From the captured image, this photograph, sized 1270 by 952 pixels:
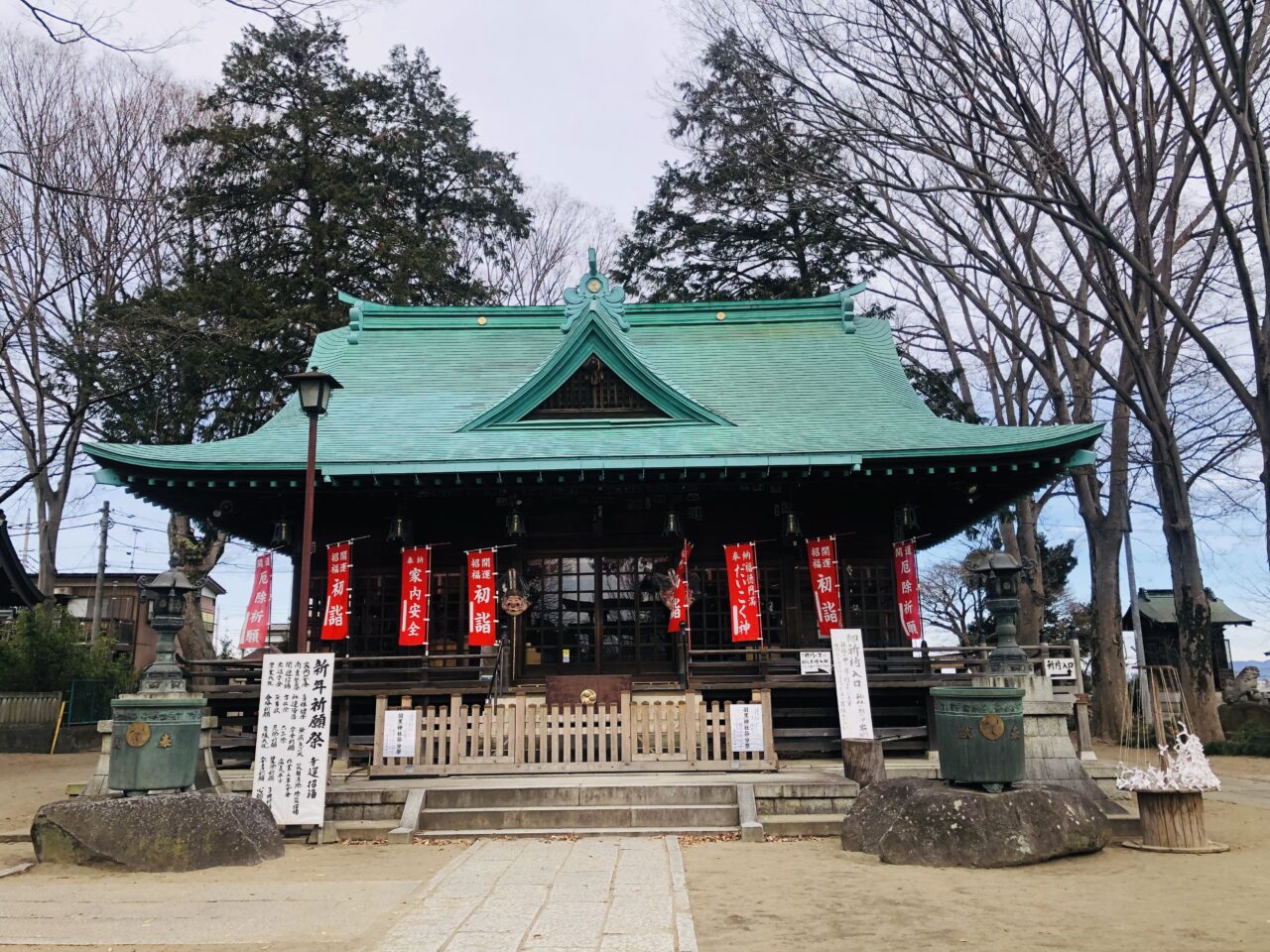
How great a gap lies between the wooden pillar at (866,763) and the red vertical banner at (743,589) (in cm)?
305

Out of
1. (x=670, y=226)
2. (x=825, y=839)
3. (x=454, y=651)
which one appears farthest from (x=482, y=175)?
(x=825, y=839)

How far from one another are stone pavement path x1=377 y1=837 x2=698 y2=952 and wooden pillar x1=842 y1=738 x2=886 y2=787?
119 inches

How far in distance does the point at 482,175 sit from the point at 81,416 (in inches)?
586

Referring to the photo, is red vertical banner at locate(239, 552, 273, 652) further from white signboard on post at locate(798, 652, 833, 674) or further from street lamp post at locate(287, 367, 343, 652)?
white signboard on post at locate(798, 652, 833, 674)

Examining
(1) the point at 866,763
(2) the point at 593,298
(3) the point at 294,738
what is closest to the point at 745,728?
(1) the point at 866,763

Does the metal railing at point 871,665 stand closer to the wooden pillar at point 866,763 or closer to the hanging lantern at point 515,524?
the wooden pillar at point 866,763

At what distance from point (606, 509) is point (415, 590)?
339cm

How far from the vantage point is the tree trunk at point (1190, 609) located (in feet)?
66.0

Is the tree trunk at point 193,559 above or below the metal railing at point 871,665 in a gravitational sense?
above

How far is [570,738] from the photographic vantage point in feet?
38.6

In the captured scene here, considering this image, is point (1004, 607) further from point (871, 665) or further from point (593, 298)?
point (593, 298)

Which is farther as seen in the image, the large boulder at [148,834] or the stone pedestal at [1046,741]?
the stone pedestal at [1046,741]

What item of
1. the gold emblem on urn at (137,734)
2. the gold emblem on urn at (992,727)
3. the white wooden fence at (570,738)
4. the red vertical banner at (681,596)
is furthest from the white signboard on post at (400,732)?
the gold emblem on urn at (992,727)

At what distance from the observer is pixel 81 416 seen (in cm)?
2472
